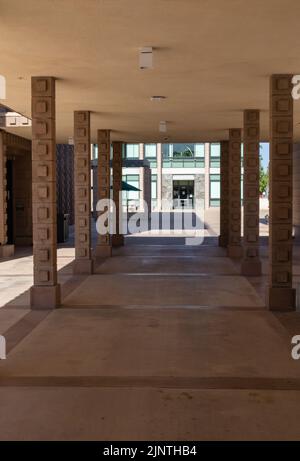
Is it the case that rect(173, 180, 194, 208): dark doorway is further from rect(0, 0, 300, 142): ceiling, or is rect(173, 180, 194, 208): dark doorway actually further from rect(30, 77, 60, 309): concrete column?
rect(30, 77, 60, 309): concrete column

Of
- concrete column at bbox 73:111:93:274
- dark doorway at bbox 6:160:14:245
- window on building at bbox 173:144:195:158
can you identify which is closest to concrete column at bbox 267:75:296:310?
concrete column at bbox 73:111:93:274

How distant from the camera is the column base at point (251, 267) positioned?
47.4ft

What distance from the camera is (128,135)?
69.0 ft

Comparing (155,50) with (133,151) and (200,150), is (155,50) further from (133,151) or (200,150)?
(133,151)

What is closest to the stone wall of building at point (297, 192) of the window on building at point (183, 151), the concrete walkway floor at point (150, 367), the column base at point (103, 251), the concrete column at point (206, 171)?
the column base at point (103, 251)

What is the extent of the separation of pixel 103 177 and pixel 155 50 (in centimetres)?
1012

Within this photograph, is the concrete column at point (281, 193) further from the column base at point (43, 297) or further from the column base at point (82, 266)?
the column base at point (82, 266)

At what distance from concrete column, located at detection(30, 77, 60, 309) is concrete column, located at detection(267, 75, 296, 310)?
3886 mm

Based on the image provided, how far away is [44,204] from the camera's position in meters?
10.6

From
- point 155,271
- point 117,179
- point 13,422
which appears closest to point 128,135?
point 117,179

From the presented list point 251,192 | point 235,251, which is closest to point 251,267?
point 251,192

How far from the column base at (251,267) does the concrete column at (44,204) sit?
5563 millimetres
